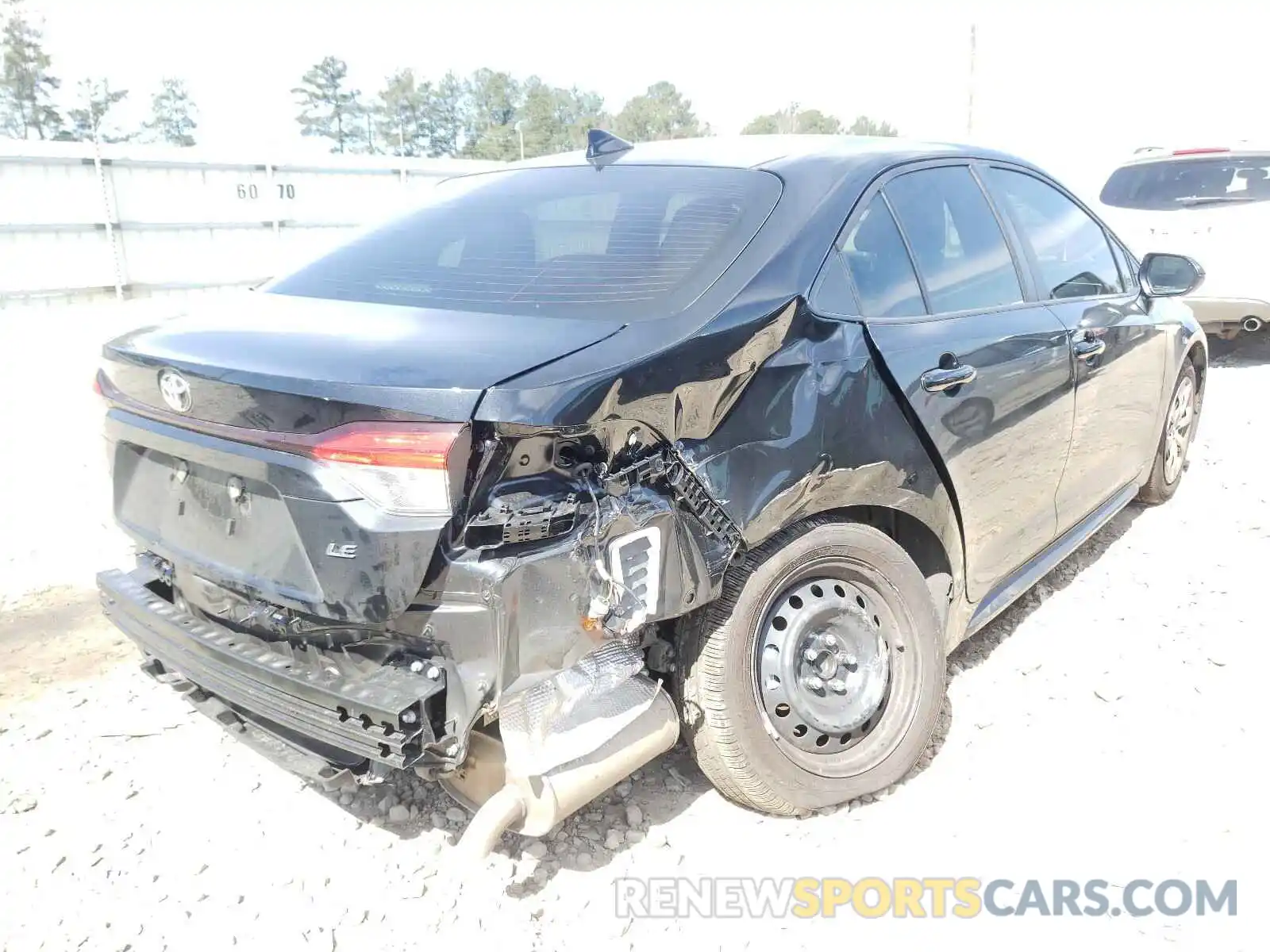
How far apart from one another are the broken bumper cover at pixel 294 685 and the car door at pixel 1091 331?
2548mm

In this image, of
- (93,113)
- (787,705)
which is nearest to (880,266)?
(787,705)

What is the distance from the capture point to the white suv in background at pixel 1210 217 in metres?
7.66

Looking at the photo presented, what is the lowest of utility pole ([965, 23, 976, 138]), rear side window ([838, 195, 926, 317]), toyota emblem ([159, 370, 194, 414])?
toyota emblem ([159, 370, 194, 414])

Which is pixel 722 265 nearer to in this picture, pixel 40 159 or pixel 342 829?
pixel 342 829

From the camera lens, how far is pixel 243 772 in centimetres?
283

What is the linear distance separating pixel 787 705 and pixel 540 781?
0.73 meters

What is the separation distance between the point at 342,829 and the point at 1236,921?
2.27 m

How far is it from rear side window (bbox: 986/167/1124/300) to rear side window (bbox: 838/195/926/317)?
30.1 inches

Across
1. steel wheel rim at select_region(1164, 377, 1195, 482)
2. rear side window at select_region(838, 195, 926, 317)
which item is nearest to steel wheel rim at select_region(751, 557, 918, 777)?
rear side window at select_region(838, 195, 926, 317)

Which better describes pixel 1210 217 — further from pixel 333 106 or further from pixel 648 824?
pixel 333 106

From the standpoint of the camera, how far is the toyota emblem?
2.20 meters

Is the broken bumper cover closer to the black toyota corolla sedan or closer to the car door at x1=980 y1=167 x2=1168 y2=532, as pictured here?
the black toyota corolla sedan

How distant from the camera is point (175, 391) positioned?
2.23m


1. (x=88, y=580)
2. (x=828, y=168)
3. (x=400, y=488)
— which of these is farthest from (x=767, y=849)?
(x=88, y=580)
